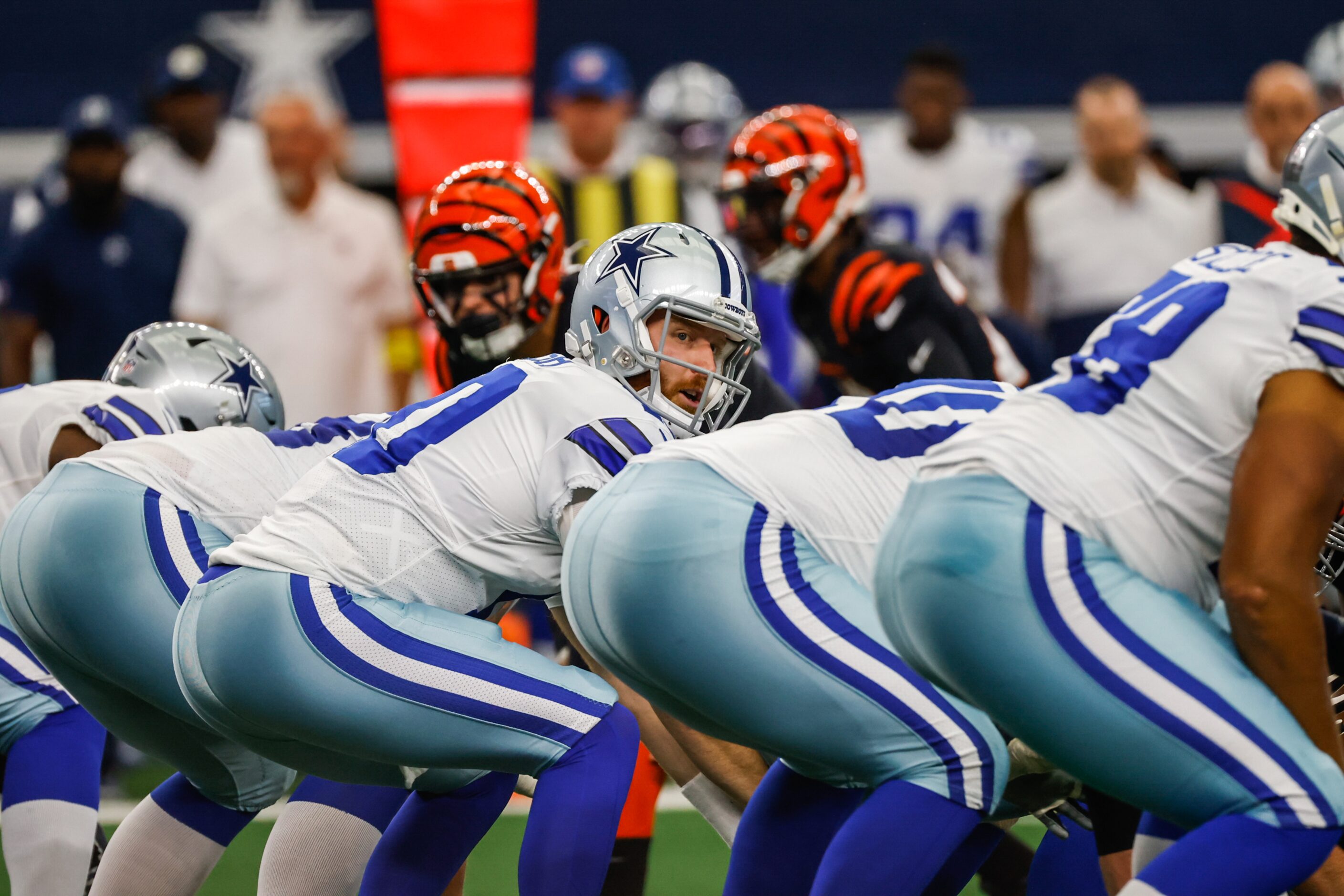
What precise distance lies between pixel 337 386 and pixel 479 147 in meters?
1.14

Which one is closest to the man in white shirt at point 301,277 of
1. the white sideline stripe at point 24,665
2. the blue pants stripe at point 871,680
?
the white sideline stripe at point 24,665

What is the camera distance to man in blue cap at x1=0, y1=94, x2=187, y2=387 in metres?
6.82

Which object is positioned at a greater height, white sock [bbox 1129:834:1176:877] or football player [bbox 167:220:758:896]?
football player [bbox 167:220:758:896]

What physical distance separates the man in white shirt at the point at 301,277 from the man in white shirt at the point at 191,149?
16.0 inches

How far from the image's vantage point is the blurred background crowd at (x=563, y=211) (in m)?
6.84

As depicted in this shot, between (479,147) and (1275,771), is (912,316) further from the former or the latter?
(479,147)

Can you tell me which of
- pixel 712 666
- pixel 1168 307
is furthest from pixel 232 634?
pixel 1168 307

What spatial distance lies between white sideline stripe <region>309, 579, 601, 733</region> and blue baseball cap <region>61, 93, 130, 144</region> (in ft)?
14.7

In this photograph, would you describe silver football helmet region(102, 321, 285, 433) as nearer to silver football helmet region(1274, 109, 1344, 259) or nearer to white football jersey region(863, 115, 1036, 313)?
silver football helmet region(1274, 109, 1344, 259)

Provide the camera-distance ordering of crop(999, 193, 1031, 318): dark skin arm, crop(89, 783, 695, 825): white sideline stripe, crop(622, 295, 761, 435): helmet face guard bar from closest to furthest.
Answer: crop(622, 295, 761, 435): helmet face guard bar, crop(89, 783, 695, 825): white sideline stripe, crop(999, 193, 1031, 318): dark skin arm

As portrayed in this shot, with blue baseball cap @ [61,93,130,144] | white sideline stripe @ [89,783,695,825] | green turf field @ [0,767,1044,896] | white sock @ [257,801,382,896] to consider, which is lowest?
white sideline stripe @ [89,783,695,825]

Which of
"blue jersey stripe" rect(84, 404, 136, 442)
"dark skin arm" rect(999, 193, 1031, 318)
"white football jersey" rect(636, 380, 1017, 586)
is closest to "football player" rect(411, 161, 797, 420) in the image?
"blue jersey stripe" rect(84, 404, 136, 442)

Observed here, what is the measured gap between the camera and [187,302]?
717 cm

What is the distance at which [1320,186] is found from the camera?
8.77 ft
